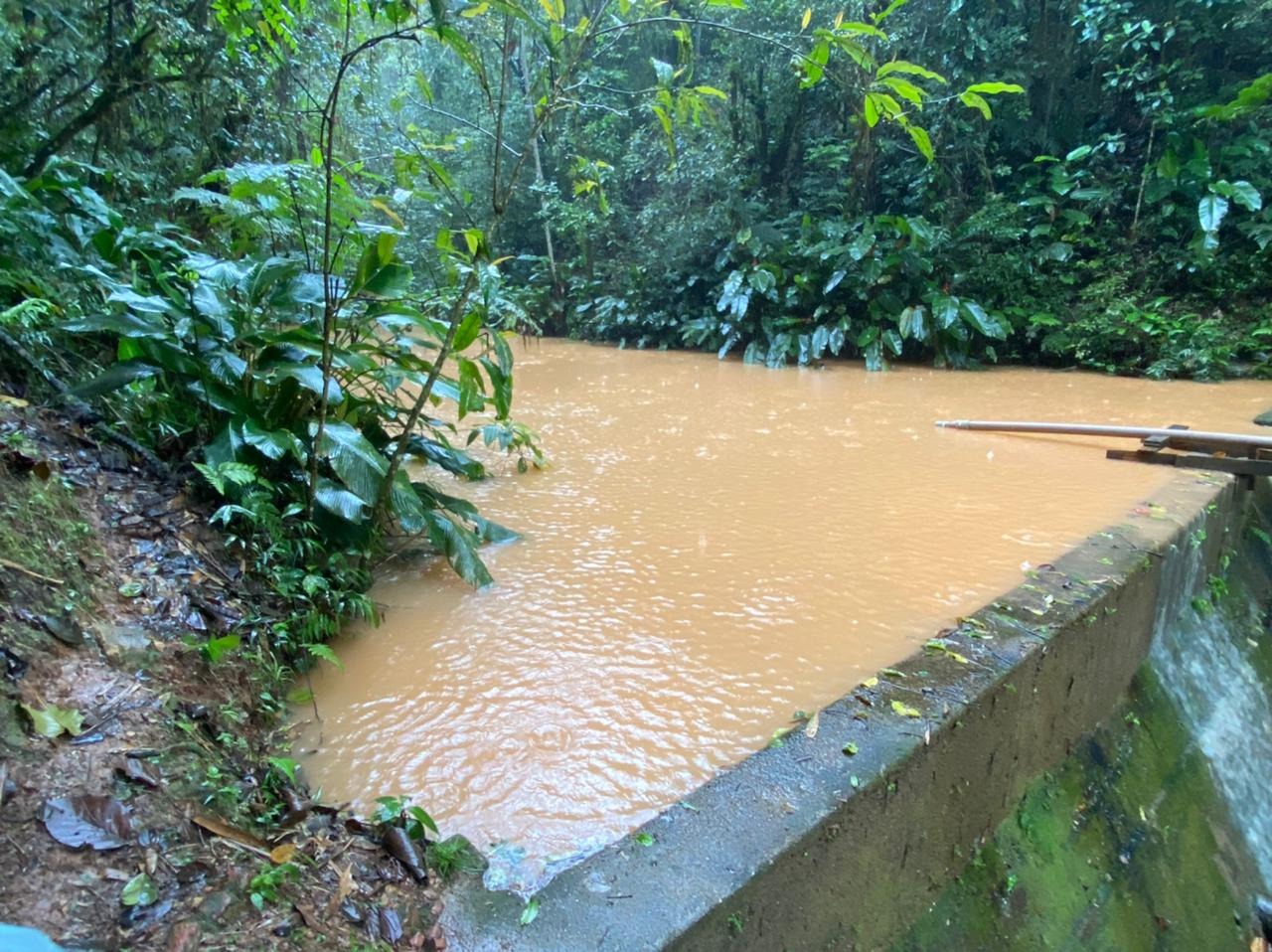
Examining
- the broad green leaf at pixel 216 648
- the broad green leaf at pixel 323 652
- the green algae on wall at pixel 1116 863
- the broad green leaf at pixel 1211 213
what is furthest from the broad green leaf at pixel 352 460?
the broad green leaf at pixel 1211 213

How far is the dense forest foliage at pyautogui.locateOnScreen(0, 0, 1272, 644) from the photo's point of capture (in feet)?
8.44

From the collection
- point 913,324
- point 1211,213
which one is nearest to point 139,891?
point 913,324

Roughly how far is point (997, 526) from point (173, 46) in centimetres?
508

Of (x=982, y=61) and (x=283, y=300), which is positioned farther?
(x=982, y=61)

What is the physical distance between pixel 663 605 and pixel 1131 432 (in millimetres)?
3674

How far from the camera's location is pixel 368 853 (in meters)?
1.43

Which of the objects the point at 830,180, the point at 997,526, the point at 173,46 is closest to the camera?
the point at 997,526

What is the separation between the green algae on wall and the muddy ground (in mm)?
1431

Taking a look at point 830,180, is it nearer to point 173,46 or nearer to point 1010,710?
point 173,46

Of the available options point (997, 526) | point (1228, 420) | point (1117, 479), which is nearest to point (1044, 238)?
point (1228, 420)

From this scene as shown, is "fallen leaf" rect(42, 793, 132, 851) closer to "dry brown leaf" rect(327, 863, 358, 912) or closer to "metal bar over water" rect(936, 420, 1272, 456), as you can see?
"dry brown leaf" rect(327, 863, 358, 912)

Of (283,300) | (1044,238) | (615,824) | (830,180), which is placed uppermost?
(830,180)

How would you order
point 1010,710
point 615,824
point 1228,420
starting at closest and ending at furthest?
point 615,824 → point 1010,710 → point 1228,420

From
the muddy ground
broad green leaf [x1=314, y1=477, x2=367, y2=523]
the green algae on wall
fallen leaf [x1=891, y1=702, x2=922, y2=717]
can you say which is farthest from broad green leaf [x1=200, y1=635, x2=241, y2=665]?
the green algae on wall
